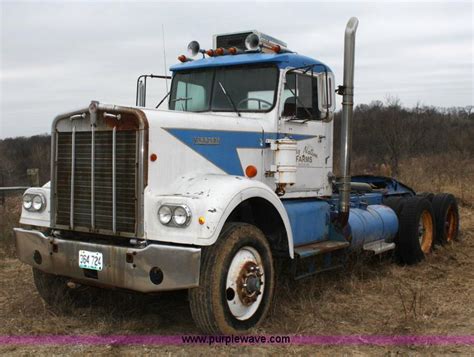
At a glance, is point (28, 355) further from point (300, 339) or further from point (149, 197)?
point (300, 339)

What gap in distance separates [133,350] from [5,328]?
1.37 meters

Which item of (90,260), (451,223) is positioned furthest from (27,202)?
(451,223)

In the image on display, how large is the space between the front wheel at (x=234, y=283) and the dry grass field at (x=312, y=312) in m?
0.20

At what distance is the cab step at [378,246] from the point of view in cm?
708

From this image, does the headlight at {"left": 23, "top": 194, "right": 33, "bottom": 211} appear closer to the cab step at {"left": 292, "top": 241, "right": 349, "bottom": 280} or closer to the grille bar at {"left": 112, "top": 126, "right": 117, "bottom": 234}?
the grille bar at {"left": 112, "top": 126, "right": 117, "bottom": 234}

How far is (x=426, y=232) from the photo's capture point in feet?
29.0

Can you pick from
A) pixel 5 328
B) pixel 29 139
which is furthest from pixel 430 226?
pixel 29 139

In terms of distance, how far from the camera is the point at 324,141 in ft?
21.3

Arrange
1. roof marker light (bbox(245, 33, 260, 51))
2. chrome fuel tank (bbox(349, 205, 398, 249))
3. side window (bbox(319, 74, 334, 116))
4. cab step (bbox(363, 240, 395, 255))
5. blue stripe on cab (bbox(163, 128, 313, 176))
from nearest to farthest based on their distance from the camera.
→ blue stripe on cab (bbox(163, 128, 313, 176)) → roof marker light (bbox(245, 33, 260, 51)) → side window (bbox(319, 74, 334, 116)) → chrome fuel tank (bbox(349, 205, 398, 249)) → cab step (bbox(363, 240, 395, 255))

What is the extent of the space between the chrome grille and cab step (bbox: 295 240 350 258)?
190 centimetres

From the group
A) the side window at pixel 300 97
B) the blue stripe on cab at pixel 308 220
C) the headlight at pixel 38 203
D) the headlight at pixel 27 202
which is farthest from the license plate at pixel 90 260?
the side window at pixel 300 97

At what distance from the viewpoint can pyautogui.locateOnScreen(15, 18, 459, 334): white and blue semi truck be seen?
4.32 m

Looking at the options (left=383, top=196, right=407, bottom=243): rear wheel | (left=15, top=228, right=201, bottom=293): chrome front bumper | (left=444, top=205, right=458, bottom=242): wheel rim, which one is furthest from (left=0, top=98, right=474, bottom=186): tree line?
(left=15, top=228, right=201, bottom=293): chrome front bumper

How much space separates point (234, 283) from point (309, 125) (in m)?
2.40
